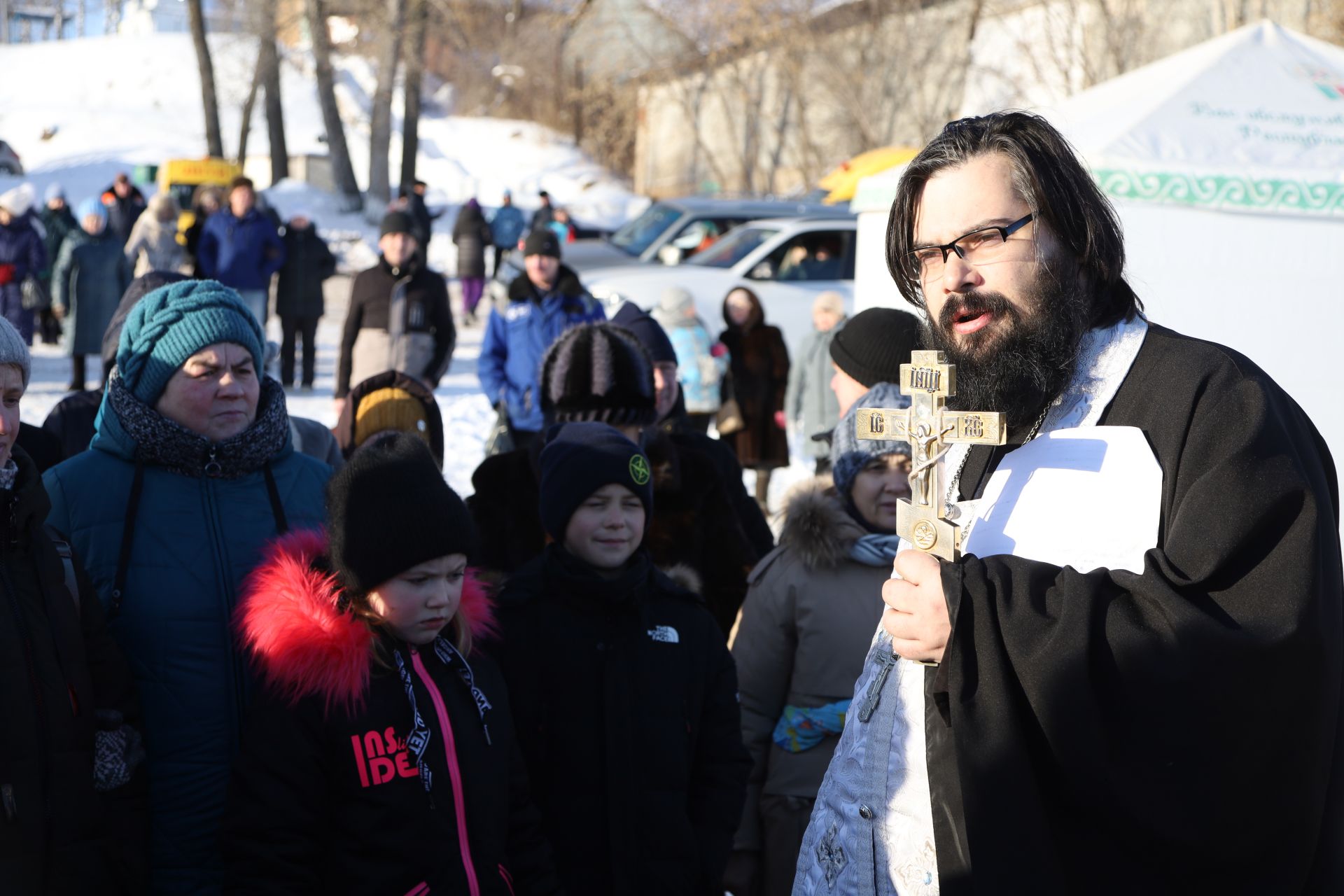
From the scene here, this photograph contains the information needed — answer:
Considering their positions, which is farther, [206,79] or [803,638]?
[206,79]

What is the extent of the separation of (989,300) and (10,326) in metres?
1.95

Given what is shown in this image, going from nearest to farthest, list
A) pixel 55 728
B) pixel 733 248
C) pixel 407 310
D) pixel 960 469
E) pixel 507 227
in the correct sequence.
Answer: pixel 960 469 → pixel 55 728 → pixel 407 310 → pixel 733 248 → pixel 507 227

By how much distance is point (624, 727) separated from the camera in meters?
3.07

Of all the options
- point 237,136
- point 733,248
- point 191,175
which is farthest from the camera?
point 237,136

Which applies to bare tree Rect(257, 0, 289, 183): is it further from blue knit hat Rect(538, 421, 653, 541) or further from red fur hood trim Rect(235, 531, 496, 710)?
red fur hood trim Rect(235, 531, 496, 710)

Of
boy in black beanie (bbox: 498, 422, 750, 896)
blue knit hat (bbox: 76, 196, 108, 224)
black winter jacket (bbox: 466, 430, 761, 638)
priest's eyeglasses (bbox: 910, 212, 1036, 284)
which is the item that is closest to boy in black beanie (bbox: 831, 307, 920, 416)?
black winter jacket (bbox: 466, 430, 761, 638)

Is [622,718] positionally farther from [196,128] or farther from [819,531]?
[196,128]

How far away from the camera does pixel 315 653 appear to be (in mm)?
2609

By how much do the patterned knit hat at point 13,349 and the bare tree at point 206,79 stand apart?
2989 cm

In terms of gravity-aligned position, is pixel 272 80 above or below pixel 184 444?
above

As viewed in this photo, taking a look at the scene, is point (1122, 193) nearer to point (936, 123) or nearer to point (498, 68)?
point (936, 123)

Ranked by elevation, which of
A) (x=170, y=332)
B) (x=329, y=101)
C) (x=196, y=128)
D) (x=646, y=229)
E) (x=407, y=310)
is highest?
(x=196, y=128)

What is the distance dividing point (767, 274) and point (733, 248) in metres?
0.54

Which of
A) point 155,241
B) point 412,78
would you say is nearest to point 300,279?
point 155,241
